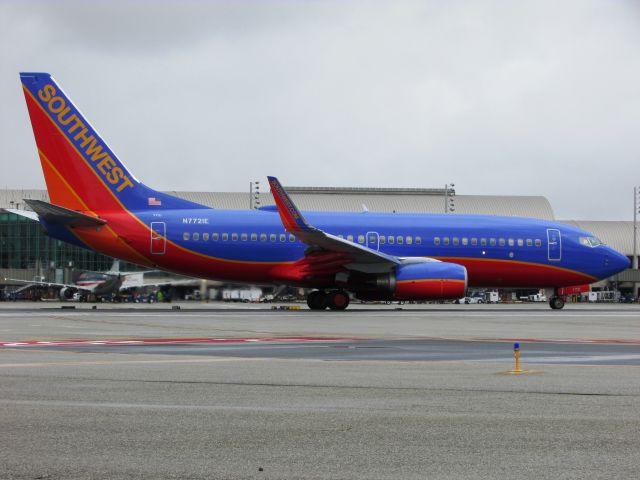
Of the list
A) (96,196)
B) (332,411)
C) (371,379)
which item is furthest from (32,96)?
(332,411)

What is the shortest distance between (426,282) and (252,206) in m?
52.2

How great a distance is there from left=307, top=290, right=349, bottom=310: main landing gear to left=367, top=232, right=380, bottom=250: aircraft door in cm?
223

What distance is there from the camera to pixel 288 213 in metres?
34.5

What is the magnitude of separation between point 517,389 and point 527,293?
79435 mm

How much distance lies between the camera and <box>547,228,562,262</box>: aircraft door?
40.8 meters

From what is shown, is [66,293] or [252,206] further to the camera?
[252,206]

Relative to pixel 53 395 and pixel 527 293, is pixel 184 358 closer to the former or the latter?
pixel 53 395

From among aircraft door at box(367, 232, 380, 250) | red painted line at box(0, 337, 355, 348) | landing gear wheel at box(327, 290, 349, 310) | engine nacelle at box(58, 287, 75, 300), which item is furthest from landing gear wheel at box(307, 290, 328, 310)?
engine nacelle at box(58, 287, 75, 300)

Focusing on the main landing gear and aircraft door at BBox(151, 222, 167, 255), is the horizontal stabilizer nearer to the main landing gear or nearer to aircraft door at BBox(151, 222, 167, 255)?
aircraft door at BBox(151, 222, 167, 255)

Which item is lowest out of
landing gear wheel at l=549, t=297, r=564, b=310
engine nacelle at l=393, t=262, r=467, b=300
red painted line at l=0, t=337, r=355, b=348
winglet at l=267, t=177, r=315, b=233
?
red painted line at l=0, t=337, r=355, b=348

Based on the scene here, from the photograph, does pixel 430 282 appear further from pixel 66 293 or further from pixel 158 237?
pixel 66 293

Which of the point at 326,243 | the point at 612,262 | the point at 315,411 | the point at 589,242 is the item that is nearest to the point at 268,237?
the point at 326,243

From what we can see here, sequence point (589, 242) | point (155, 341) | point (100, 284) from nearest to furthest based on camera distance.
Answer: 1. point (155, 341)
2. point (589, 242)
3. point (100, 284)

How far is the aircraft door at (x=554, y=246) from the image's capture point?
40.8 metres
